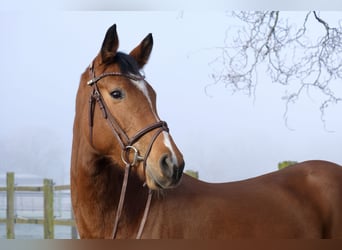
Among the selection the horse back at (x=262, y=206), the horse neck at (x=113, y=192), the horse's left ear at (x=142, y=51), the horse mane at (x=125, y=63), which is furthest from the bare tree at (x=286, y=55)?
the horse neck at (x=113, y=192)

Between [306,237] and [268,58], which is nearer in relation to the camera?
[306,237]

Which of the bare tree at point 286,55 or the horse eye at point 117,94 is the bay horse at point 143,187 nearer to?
the horse eye at point 117,94

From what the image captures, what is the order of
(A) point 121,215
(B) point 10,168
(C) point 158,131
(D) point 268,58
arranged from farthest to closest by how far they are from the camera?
(D) point 268,58 < (B) point 10,168 < (A) point 121,215 < (C) point 158,131

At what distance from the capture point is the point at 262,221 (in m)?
1.73

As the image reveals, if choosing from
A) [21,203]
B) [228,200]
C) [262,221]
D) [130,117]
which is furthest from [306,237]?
[21,203]

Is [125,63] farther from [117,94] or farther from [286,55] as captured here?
[286,55]

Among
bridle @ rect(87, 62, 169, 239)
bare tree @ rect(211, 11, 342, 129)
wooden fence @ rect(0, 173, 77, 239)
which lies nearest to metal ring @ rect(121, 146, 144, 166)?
bridle @ rect(87, 62, 169, 239)

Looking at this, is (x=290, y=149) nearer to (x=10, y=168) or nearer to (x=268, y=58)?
(x=268, y=58)

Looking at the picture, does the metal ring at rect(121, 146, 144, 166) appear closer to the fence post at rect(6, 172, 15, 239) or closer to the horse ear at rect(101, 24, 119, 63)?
the horse ear at rect(101, 24, 119, 63)

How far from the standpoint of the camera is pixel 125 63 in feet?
4.80

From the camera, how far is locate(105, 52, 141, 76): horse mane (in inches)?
57.1

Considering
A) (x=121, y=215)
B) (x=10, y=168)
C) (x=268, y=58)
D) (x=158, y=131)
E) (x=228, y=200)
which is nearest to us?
(x=158, y=131)

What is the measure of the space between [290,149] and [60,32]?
4.22 ft

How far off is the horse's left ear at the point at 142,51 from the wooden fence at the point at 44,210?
72cm
